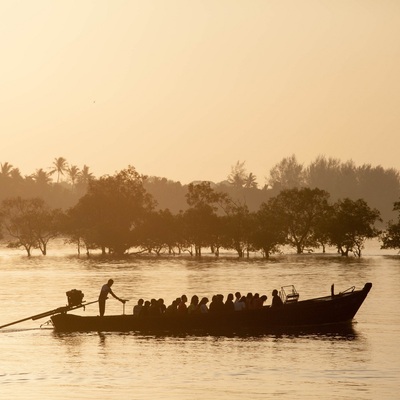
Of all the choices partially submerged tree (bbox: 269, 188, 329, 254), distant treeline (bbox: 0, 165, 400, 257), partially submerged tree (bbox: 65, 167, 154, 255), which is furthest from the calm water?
partially submerged tree (bbox: 65, 167, 154, 255)

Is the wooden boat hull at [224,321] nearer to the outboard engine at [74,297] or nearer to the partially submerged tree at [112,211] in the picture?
the outboard engine at [74,297]

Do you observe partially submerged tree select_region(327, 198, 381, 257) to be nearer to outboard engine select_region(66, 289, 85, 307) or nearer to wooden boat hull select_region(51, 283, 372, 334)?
wooden boat hull select_region(51, 283, 372, 334)

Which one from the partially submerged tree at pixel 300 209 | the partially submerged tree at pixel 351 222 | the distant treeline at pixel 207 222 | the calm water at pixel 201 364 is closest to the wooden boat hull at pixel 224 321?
the calm water at pixel 201 364

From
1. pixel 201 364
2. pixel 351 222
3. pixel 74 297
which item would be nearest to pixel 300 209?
pixel 351 222

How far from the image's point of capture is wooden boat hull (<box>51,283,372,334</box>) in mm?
49719

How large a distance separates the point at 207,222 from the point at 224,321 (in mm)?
90595

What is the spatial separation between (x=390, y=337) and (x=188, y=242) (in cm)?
9724

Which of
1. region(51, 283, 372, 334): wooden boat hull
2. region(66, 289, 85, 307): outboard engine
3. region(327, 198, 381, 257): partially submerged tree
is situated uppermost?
region(327, 198, 381, 257): partially submerged tree

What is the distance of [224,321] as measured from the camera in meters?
49.7

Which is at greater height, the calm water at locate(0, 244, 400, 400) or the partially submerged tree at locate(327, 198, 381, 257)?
the partially submerged tree at locate(327, 198, 381, 257)

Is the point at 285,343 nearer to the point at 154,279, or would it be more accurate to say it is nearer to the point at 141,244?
the point at 154,279

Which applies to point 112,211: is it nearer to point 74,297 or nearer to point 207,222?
point 207,222

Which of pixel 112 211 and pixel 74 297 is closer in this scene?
pixel 74 297

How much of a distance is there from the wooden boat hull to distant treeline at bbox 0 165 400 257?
246ft
